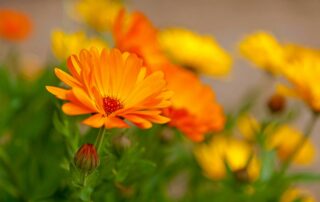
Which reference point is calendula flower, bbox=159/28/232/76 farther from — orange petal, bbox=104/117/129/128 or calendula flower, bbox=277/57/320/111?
orange petal, bbox=104/117/129/128

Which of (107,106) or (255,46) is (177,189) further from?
(107,106)

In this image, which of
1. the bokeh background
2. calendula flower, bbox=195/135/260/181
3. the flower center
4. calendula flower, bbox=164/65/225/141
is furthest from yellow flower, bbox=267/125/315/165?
the bokeh background

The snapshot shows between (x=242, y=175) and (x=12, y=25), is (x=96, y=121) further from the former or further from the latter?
(x=12, y=25)

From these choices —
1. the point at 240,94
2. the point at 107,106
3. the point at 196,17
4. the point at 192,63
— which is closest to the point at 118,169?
the point at 107,106

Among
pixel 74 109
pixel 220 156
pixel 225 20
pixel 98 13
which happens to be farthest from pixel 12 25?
pixel 225 20

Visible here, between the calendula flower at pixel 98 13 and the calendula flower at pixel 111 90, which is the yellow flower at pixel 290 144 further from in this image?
the calendula flower at pixel 111 90

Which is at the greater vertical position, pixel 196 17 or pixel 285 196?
pixel 196 17
